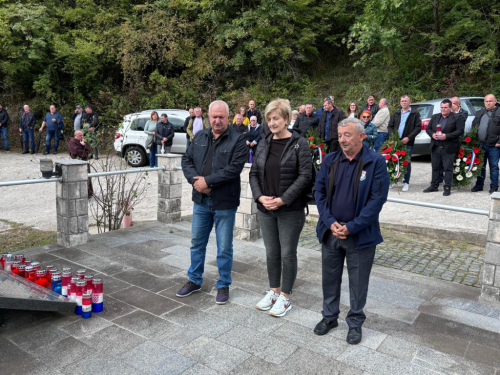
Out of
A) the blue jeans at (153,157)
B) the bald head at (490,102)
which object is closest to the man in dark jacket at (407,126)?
the bald head at (490,102)

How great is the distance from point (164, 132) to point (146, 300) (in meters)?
9.99

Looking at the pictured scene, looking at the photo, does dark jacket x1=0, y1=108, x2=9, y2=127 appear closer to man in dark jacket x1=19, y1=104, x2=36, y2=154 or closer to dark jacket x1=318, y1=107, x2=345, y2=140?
man in dark jacket x1=19, y1=104, x2=36, y2=154

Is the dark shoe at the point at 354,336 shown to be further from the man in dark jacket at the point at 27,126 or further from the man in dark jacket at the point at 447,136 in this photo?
the man in dark jacket at the point at 27,126

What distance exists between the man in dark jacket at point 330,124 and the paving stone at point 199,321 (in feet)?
26.4

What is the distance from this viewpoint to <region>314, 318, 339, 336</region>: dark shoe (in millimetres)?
3807

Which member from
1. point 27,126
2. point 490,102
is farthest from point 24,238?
point 27,126

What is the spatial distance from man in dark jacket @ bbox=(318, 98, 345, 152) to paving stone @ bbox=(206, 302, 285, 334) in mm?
7782

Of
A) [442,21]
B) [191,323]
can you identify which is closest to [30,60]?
[442,21]

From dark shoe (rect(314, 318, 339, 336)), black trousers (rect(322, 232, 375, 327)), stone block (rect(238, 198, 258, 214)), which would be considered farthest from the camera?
stone block (rect(238, 198, 258, 214))

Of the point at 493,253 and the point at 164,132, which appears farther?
the point at 164,132

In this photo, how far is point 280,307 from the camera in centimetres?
418

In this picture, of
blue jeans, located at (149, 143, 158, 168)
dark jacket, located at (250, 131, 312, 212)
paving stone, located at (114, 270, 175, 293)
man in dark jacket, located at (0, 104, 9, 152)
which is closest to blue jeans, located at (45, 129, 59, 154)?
man in dark jacket, located at (0, 104, 9, 152)

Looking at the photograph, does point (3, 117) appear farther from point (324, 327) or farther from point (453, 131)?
point (324, 327)

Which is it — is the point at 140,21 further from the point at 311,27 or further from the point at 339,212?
the point at 339,212
